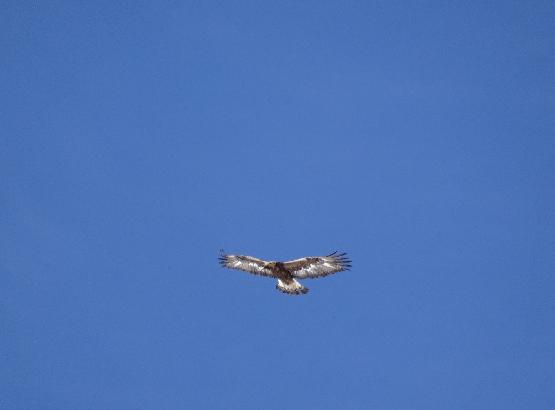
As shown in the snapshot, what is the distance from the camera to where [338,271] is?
26.3 m

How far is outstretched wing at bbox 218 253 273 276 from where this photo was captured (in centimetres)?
2739

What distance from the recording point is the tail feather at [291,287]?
26109mm

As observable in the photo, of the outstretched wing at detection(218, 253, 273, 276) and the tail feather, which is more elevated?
the outstretched wing at detection(218, 253, 273, 276)

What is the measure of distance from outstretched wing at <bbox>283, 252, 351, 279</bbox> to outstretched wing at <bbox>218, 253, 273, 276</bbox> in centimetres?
126

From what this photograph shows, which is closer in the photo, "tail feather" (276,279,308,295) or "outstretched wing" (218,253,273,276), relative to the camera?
"tail feather" (276,279,308,295)

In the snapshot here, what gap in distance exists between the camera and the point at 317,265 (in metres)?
26.6

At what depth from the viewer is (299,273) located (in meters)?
26.8

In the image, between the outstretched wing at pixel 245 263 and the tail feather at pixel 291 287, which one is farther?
the outstretched wing at pixel 245 263

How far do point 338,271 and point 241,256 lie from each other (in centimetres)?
442

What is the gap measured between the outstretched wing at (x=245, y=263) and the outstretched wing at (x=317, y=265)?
4.13 feet

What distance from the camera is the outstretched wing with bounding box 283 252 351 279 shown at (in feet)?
86.4

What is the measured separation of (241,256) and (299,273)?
279 centimetres

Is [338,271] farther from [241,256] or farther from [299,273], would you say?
[241,256]

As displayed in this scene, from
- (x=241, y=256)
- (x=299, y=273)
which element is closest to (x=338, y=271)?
(x=299, y=273)
